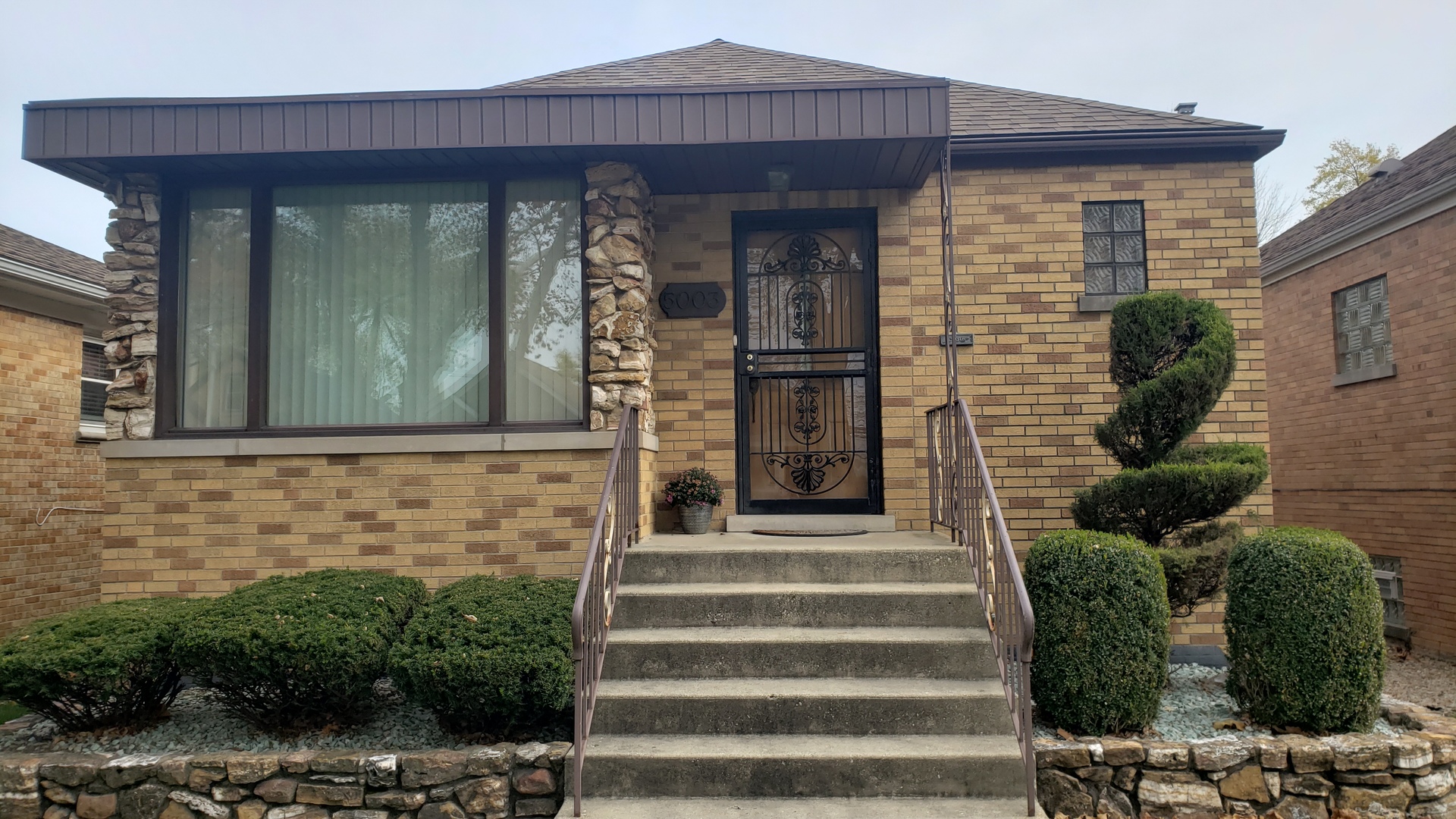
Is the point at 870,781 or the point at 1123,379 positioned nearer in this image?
the point at 870,781

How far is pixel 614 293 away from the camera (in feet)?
17.0

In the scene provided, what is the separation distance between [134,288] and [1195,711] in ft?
20.5

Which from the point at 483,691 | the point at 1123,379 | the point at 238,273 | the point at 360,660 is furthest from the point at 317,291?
the point at 1123,379

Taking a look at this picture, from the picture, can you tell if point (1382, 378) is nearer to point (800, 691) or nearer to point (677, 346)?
point (677, 346)

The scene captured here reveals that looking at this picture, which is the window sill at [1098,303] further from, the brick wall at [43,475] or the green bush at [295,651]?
the brick wall at [43,475]

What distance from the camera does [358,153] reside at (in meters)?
5.01

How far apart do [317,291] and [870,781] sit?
4228 millimetres

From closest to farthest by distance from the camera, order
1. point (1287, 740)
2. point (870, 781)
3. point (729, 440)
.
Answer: point (870, 781), point (1287, 740), point (729, 440)

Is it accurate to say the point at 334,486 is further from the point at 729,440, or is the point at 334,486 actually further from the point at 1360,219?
the point at 1360,219

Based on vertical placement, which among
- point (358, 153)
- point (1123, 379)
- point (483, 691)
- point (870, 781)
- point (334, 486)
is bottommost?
point (870, 781)

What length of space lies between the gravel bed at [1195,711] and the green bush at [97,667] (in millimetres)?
4009

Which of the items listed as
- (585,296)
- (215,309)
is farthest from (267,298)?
(585,296)

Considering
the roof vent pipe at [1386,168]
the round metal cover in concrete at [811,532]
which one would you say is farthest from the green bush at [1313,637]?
the roof vent pipe at [1386,168]

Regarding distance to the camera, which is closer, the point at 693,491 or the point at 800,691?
the point at 800,691
